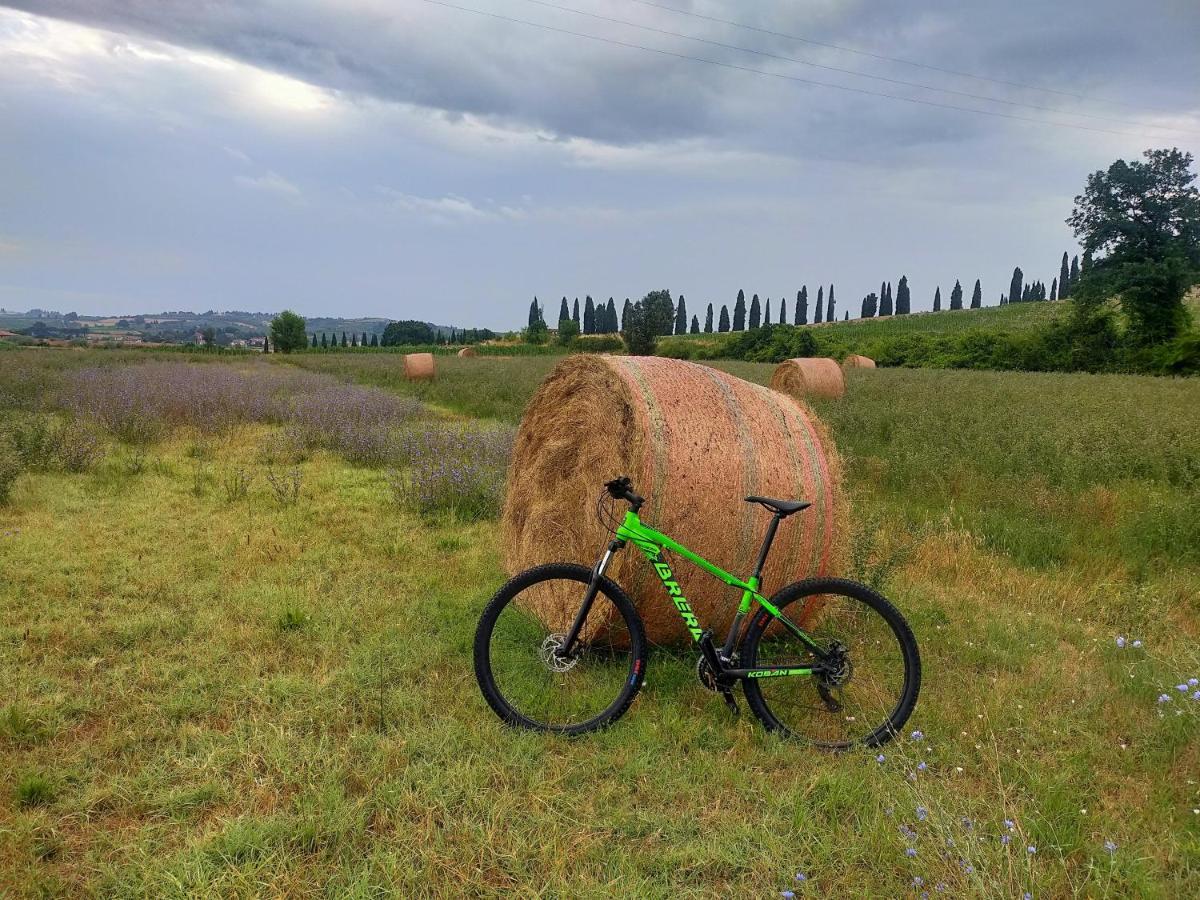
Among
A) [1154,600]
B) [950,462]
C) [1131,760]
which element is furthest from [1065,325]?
[1131,760]

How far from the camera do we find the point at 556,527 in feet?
16.9

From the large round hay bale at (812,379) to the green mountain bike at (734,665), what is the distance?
15445mm

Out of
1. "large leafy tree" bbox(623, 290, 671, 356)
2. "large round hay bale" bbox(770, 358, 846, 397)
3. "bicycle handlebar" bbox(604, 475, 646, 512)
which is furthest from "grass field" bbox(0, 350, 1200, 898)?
"large leafy tree" bbox(623, 290, 671, 356)

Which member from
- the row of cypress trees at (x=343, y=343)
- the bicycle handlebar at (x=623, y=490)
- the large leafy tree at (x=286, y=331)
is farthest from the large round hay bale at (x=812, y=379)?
the large leafy tree at (x=286, y=331)

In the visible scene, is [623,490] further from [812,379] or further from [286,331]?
[286,331]

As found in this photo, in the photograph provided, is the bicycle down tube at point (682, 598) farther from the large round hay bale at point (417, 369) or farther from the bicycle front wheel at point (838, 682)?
the large round hay bale at point (417, 369)

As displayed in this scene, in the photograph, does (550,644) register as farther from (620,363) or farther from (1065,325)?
(1065,325)

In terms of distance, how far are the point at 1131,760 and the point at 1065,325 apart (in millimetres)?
40690

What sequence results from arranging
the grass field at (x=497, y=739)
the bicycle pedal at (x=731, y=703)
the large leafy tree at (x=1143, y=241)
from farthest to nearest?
the large leafy tree at (x=1143, y=241)
the bicycle pedal at (x=731, y=703)
the grass field at (x=497, y=739)

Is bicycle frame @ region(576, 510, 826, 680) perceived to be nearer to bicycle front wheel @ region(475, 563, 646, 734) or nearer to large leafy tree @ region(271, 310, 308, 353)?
bicycle front wheel @ region(475, 563, 646, 734)

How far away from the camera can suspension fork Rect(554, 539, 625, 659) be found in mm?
3801

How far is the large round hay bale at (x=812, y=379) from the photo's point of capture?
19.2 metres

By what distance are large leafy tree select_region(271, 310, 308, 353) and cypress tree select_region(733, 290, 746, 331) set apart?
58263mm

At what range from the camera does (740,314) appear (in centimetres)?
10388
